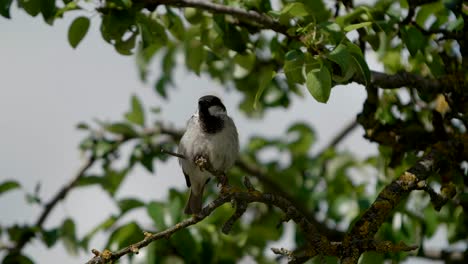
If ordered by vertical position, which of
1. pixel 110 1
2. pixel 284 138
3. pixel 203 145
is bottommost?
pixel 284 138

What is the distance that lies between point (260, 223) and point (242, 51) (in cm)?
234

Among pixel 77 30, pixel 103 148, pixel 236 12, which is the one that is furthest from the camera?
pixel 103 148

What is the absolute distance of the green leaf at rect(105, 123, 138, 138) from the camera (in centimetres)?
523

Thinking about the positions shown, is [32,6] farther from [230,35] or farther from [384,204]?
[384,204]

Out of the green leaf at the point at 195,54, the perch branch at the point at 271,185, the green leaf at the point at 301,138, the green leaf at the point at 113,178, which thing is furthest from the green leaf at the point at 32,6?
the green leaf at the point at 301,138

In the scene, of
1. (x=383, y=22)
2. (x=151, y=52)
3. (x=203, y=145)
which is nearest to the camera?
(x=383, y=22)

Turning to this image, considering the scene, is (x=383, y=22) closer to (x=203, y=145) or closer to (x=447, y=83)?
(x=447, y=83)

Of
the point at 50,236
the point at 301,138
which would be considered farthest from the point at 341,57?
the point at 301,138

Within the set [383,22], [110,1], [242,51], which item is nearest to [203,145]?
[242,51]

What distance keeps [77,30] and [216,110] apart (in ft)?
3.60

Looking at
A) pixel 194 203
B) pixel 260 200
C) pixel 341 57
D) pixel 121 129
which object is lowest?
pixel 194 203

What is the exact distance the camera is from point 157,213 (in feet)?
13.9

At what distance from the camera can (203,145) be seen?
451cm

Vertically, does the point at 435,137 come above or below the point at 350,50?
below
